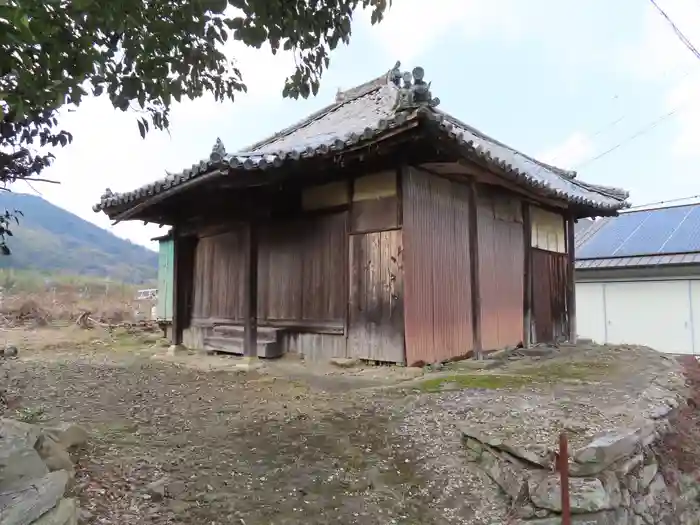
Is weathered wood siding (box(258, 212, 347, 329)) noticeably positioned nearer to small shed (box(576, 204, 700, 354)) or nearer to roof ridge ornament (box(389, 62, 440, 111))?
roof ridge ornament (box(389, 62, 440, 111))

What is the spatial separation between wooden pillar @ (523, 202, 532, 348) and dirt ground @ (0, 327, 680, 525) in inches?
71.2

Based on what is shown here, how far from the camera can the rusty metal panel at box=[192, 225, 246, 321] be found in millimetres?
8305

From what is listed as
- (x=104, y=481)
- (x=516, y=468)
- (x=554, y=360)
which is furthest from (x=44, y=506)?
(x=554, y=360)

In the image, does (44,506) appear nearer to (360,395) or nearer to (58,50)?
(58,50)

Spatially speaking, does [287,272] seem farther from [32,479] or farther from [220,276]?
[32,479]

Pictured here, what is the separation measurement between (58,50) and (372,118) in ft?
20.0

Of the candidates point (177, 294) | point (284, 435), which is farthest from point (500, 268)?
point (177, 294)

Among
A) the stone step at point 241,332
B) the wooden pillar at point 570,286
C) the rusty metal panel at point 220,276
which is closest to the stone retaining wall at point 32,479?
the stone step at point 241,332

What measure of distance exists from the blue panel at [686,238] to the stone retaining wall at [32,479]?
16.6m

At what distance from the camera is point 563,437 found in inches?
113

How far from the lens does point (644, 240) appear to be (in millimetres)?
16406

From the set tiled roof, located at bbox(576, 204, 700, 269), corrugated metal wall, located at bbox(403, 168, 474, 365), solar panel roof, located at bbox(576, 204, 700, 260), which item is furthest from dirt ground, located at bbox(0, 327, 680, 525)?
solar panel roof, located at bbox(576, 204, 700, 260)

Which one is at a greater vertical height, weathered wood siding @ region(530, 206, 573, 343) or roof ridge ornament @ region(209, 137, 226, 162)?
roof ridge ornament @ region(209, 137, 226, 162)

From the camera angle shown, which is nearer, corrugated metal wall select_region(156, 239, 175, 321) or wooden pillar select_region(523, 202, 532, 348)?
wooden pillar select_region(523, 202, 532, 348)
